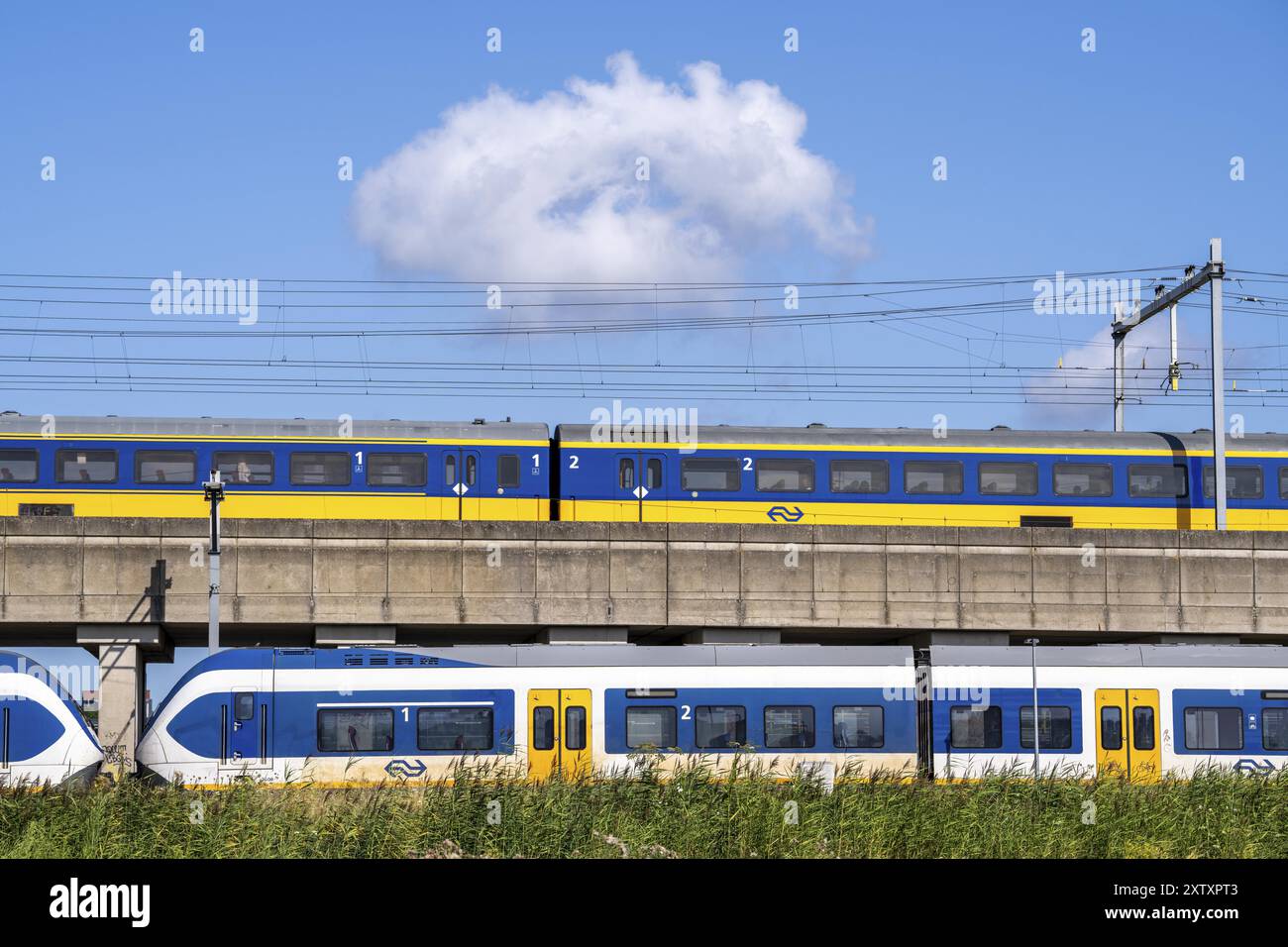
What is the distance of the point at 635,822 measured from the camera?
17.3m

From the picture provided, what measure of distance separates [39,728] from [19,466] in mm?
12748

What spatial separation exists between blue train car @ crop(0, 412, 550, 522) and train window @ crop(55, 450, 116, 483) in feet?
0.08

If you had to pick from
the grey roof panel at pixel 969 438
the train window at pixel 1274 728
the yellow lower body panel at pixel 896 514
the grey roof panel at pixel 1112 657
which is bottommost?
the train window at pixel 1274 728

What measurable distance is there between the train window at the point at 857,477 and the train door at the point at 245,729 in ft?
56.7

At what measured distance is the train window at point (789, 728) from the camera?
2509 centimetres

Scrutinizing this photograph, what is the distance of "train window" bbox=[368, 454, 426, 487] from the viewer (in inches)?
1409

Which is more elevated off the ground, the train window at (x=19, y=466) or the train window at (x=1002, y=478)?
the train window at (x=19, y=466)

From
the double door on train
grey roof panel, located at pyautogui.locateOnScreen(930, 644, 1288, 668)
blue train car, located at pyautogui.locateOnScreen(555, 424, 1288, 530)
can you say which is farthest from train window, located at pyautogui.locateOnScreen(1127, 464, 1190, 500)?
the double door on train

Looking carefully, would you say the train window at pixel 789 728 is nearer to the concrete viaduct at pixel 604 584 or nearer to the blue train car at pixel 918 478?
the concrete viaduct at pixel 604 584

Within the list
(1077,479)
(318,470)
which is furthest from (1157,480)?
(318,470)

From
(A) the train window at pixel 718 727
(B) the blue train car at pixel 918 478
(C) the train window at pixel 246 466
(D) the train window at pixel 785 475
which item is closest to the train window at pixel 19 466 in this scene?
(C) the train window at pixel 246 466

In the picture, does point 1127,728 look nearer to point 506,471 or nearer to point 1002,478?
point 1002,478
